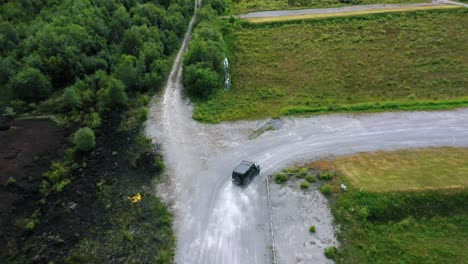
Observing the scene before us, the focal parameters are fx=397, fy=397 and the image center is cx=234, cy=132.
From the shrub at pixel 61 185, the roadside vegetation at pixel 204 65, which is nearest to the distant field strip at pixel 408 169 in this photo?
the roadside vegetation at pixel 204 65

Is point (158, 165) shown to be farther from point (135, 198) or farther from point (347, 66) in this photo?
point (347, 66)

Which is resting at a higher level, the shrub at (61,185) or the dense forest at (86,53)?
the dense forest at (86,53)

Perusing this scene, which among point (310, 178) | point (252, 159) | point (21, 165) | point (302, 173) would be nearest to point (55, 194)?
point (21, 165)

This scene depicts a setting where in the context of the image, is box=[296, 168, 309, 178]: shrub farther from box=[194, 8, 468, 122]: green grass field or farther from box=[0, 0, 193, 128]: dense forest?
box=[0, 0, 193, 128]: dense forest

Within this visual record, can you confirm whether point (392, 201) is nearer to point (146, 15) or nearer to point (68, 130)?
point (68, 130)

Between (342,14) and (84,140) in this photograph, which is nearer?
(84,140)

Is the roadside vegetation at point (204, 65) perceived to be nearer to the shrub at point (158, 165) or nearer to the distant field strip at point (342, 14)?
the shrub at point (158, 165)
